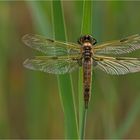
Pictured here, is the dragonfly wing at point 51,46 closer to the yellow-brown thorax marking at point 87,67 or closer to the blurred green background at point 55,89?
the yellow-brown thorax marking at point 87,67

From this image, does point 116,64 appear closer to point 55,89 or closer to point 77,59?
point 77,59

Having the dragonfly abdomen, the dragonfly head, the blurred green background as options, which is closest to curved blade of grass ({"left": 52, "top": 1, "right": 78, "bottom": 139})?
the dragonfly abdomen

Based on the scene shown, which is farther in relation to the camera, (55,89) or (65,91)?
(55,89)

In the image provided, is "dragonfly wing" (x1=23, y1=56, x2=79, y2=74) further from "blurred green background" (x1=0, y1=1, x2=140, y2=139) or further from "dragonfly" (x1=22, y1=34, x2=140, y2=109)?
"blurred green background" (x1=0, y1=1, x2=140, y2=139)

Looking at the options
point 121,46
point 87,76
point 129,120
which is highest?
point 121,46

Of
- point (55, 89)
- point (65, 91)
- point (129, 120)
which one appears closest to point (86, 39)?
point (65, 91)

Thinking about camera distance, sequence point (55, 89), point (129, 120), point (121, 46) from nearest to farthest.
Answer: point (121, 46)
point (129, 120)
point (55, 89)
